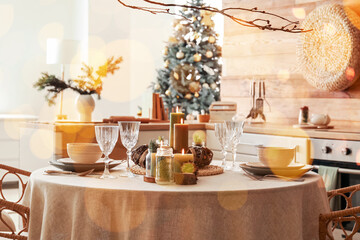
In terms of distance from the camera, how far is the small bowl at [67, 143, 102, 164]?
198 centimetres

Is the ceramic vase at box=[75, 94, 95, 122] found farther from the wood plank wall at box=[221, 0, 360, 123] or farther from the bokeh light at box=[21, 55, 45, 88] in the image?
the bokeh light at box=[21, 55, 45, 88]

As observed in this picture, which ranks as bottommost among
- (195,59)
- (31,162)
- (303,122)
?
(31,162)

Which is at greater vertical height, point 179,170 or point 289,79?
point 289,79

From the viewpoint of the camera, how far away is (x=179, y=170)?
1.77 metres

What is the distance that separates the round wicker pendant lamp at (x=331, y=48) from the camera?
3.45m

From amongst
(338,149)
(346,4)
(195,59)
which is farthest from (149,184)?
(195,59)

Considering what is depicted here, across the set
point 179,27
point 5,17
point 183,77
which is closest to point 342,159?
point 183,77

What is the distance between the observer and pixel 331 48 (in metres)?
3.60

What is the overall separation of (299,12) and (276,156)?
2325mm

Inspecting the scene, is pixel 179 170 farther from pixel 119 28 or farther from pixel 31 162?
pixel 119 28

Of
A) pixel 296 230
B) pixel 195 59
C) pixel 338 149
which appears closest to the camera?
pixel 296 230

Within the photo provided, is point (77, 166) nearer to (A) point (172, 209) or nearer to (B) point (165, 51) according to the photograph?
(A) point (172, 209)

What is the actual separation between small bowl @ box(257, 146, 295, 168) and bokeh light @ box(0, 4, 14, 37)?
5445mm

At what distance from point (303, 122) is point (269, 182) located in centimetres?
193
